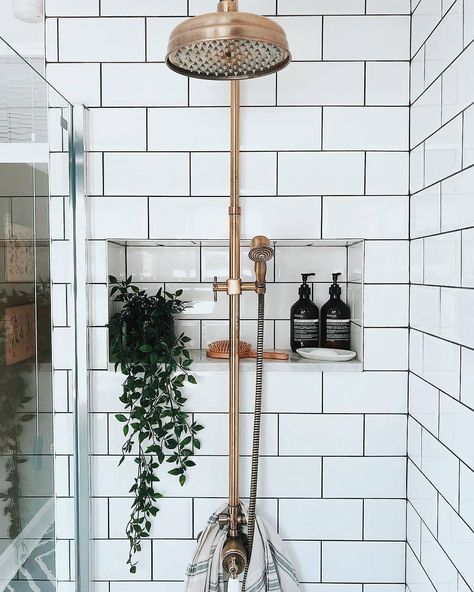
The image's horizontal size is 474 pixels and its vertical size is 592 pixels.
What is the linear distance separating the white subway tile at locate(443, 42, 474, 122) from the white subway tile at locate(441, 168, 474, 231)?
0.39ft

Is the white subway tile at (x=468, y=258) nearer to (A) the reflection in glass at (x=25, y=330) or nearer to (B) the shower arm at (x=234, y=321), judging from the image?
(B) the shower arm at (x=234, y=321)

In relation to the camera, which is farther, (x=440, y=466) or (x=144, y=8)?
(x=144, y=8)

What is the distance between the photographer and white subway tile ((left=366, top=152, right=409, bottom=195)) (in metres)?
1.37

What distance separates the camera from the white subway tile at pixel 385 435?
1.40 metres

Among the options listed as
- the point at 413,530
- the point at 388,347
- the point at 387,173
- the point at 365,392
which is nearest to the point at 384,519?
the point at 413,530

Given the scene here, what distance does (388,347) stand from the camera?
1389 millimetres

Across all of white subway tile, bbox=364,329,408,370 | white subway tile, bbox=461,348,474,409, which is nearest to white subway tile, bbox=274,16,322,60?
white subway tile, bbox=364,329,408,370

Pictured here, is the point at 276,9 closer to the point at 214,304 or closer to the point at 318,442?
the point at 214,304

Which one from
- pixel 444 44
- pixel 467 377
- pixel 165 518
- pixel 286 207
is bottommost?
pixel 165 518

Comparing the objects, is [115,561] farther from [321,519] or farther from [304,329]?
[304,329]

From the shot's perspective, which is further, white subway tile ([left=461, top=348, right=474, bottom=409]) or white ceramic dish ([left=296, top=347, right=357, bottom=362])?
white ceramic dish ([left=296, top=347, right=357, bottom=362])

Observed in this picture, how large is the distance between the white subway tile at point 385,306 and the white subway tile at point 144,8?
78 cm

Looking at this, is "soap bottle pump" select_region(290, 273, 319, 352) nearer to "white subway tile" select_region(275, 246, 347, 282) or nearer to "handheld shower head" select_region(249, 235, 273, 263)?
"white subway tile" select_region(275, 246, 347, 282)

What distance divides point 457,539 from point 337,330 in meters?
0.59
